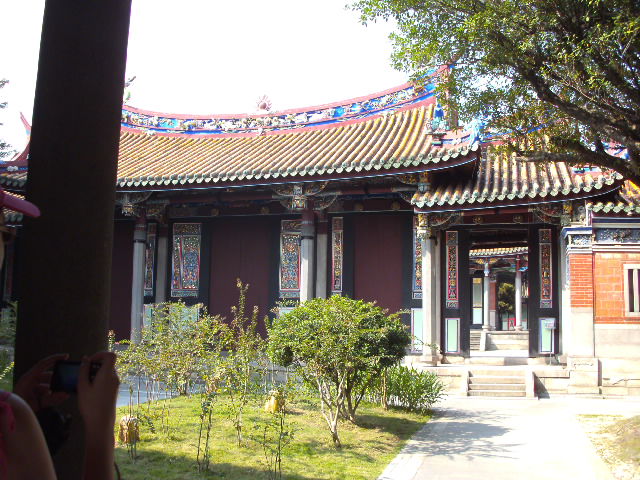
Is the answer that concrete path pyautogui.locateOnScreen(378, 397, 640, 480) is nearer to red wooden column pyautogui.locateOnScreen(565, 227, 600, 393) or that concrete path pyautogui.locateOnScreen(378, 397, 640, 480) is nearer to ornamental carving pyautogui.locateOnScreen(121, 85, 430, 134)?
red wooden column pyautogui.locateOnScreen(565, 227, 600, 393)

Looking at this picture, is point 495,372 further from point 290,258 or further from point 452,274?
point 290,258

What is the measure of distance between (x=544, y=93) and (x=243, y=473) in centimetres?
482

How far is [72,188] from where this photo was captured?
7.76ft

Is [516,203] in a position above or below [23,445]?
above

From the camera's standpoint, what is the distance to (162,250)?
50.0 ft

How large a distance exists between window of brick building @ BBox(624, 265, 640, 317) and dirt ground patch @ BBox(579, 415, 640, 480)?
3113 mm

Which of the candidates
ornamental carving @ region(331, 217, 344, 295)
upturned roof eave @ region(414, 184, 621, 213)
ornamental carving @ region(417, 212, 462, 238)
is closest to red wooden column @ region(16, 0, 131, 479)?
upturned roof eave @ region(414, 184, 621, 213)

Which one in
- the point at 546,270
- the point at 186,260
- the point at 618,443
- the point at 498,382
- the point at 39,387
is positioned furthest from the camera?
the point at 186,260

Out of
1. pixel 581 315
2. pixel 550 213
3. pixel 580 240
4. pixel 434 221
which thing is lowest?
pixel 581 315

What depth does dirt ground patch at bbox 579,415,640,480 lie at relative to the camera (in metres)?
6.13

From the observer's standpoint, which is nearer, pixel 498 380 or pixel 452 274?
pixel 498 380

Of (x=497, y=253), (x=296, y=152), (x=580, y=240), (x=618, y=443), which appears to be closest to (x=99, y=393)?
(x=618, y=443)

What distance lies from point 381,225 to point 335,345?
6.85m

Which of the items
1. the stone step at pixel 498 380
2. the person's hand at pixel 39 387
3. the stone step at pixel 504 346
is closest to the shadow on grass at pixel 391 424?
the stone step at pixel 498 380
